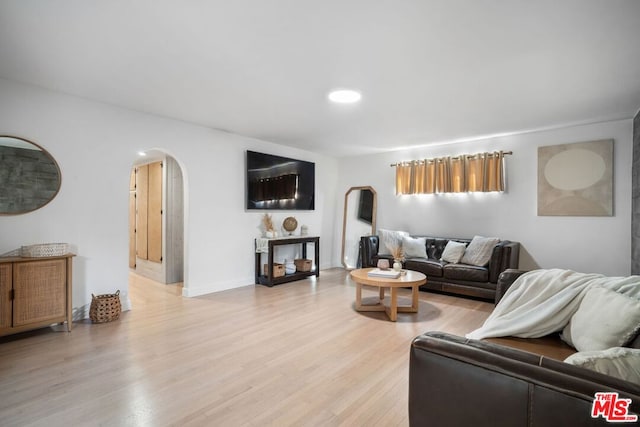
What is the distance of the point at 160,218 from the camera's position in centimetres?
537

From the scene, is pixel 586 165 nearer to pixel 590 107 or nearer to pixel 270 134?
pixel 590 107

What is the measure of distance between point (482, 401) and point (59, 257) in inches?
141

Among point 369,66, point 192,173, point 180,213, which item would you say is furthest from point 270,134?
point 369,66

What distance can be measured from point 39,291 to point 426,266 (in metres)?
4.55

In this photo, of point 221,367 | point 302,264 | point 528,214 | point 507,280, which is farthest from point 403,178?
point 221,367

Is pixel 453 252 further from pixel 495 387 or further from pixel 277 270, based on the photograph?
pixel 495 387

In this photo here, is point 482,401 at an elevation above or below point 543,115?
→ below


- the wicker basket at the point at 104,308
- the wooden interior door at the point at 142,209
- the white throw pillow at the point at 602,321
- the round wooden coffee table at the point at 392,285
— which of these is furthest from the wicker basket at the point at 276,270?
the white throw pillow at the point at 602,321

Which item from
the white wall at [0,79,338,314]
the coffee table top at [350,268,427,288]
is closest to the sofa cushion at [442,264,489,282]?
the coffee table top at [350,268,427,288]

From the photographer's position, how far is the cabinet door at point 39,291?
2.76m

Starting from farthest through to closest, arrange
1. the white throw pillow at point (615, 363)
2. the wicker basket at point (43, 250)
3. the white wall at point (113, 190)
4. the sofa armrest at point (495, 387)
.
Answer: the white wall at point (113, 190) → the wicker basket at point (43, 250) → the white throw pillow at point (615, 363) → the sofa armrest at point (495, 387)

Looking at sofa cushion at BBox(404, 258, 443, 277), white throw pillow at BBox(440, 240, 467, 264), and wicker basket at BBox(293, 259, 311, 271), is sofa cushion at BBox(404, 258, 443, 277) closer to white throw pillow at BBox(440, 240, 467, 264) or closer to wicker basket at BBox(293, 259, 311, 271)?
white throw pillow at BBox(440, 240, 467, 264)

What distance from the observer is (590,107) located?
3.51 m

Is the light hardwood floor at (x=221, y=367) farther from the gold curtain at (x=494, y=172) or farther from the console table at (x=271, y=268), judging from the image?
the gold curtain at (x=494, y=172)
